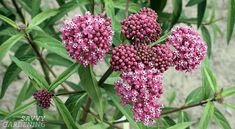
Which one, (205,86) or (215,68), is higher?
(205,86)

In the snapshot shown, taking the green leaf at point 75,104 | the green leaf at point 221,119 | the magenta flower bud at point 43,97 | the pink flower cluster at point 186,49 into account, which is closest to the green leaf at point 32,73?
the magenta flower bud at point 43,97

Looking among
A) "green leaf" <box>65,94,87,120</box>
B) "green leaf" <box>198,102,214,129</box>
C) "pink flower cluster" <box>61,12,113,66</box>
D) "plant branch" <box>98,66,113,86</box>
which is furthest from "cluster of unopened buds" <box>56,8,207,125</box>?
"green leaf" <box>65,94,87,120</box>

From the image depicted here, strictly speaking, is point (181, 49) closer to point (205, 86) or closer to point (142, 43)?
point (142, 43)

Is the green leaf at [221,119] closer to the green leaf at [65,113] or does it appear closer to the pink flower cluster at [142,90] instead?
the pink flower cluster at [142,90]

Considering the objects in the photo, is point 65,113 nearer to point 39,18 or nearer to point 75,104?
point 75,104

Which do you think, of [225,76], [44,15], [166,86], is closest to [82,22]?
[44,15]

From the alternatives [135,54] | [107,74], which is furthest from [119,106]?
[135,54]
